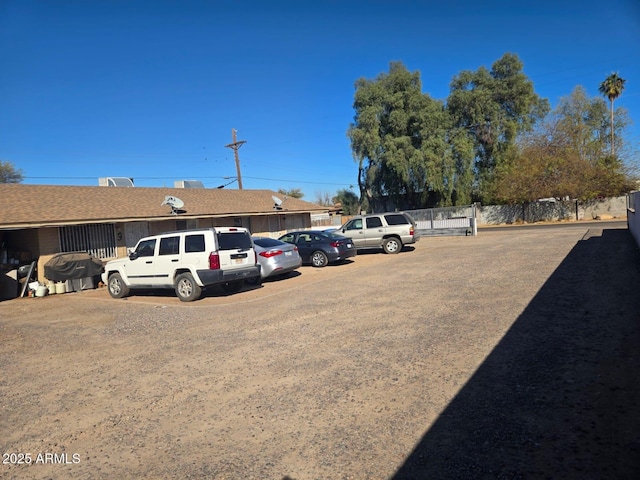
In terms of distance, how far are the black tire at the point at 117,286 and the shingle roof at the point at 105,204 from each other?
13.2 feet

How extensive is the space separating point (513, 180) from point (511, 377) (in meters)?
40.2

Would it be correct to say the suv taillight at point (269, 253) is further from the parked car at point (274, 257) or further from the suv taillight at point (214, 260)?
the suv taillight at point (214, 260)

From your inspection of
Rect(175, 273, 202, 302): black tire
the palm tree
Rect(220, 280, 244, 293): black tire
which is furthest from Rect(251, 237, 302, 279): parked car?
the palm tree

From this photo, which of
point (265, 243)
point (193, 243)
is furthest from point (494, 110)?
point (193, 243)

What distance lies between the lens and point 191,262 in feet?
36.4

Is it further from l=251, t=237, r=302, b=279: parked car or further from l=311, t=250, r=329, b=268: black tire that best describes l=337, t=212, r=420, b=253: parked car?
l=251, t=237, r=302, b=279: parked car

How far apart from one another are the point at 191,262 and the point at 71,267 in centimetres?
661

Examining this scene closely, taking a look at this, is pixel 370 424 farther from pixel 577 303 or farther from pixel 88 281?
pixel 88 281

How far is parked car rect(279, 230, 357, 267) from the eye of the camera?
54.5 feet

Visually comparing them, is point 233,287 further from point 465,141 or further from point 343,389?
point 465,141

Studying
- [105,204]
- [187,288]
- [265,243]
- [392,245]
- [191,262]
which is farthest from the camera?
[392,245]

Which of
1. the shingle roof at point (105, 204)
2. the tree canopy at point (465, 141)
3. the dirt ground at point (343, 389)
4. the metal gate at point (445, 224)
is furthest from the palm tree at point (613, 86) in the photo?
the dirt ground at point (343, 389)

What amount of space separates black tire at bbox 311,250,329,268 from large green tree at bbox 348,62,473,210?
2751cm

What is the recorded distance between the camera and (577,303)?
7762 millimetres
